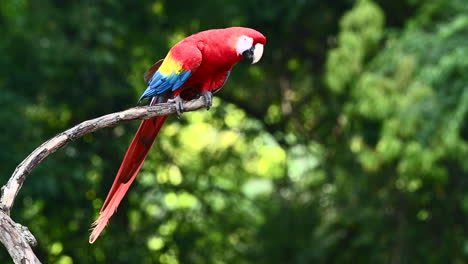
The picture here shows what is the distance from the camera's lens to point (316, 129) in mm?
6238

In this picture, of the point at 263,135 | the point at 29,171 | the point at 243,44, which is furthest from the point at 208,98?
the point at 263,135

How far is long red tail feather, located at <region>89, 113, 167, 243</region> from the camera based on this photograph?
2.13m

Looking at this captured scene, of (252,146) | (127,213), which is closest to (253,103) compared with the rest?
(252,146)

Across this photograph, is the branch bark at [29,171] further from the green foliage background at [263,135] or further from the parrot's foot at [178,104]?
the green foliage background at [263,135]

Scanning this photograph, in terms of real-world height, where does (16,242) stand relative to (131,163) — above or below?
below

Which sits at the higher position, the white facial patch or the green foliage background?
the green foliage background

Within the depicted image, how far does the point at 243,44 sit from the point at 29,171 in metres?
0.80

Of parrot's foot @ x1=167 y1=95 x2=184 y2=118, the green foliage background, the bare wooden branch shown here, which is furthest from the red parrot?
the green foliage background

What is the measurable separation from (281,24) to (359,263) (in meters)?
1.83

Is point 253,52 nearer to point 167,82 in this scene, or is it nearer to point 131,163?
point 167,82

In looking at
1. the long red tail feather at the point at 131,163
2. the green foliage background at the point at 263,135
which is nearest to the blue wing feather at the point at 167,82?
the long red tail feather at the point at 131,163

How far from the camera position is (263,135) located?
21.4ft

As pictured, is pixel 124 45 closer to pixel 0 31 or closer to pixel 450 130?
pixel 0 31

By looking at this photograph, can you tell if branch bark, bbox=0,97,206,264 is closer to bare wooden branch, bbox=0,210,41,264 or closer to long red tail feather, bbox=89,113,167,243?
bare wooden branch, bbox=0,210,41,264
